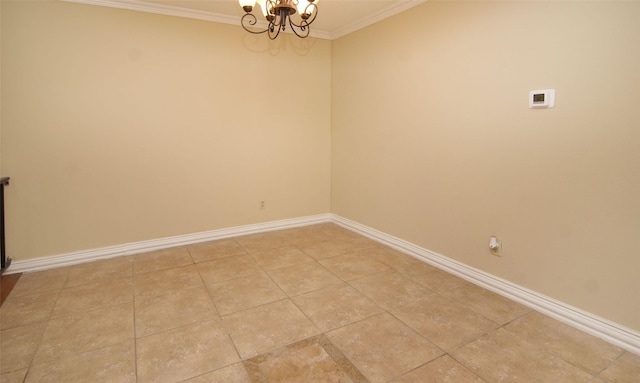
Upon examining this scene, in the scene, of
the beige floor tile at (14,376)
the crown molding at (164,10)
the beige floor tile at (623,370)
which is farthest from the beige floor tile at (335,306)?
the crown molding at (164,10)

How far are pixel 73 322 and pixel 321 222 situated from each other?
9.90 ft

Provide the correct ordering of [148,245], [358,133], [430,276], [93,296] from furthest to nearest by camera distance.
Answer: [358,133] → [148,245] → [430,276] → [93,296]

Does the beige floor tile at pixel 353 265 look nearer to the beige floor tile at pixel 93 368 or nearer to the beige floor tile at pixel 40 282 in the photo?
the beige floor tile at pixel 93 368

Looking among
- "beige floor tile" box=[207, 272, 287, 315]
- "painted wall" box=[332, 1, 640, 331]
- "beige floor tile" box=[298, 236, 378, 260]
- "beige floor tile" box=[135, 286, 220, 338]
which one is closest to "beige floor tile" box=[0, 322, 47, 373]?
"beige floor tile" box=[135, 286, 220, 338]

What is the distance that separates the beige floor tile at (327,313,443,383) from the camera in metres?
1.88

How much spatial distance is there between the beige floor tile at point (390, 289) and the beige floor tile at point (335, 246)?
67 centimetres

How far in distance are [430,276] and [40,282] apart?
3.43 meters

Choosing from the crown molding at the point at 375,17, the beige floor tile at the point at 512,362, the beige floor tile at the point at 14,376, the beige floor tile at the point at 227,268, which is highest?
the crown molding at the point at 375,17

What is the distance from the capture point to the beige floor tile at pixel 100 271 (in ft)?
9.84

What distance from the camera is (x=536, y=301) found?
2488 mm

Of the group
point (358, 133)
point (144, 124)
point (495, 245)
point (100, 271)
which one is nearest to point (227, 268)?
point (100, 271)

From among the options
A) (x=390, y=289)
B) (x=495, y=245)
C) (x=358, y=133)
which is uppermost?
(x=358, y=133)

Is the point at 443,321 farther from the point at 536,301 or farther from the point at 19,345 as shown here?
the point at 19,345

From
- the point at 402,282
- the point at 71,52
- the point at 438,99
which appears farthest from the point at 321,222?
the point at 71,52
